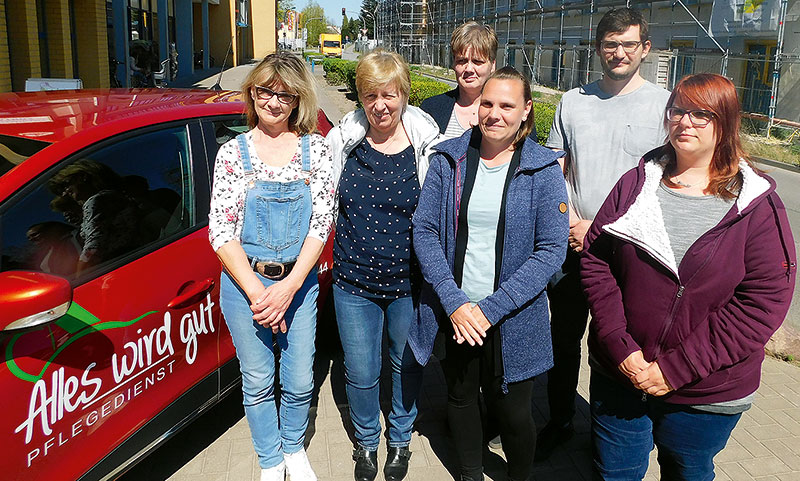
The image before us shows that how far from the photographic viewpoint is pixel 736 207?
1.92 m

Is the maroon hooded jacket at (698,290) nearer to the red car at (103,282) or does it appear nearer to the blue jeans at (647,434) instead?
the blue jeans at (647,434)

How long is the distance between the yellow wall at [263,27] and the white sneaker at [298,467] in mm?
53262

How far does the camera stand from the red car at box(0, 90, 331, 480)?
1.96m

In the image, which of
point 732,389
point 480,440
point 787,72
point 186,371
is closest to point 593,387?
point 732,389

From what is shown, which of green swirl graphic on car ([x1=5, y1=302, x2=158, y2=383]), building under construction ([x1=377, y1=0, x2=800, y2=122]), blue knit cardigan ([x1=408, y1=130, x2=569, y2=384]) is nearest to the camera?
green swirl graphic on car ([x1=5, y1=302, x2=158, y2=383])

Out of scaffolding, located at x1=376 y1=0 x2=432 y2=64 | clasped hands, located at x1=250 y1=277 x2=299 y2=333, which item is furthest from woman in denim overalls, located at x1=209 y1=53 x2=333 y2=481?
scaffolding, located at x1=376 y1=0 x2=432 y2=64

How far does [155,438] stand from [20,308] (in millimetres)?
979

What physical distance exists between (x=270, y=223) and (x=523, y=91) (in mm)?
1111

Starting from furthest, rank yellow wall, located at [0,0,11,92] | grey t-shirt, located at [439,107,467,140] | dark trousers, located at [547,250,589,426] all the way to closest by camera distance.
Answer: yellow wall, located at [0,0,11,92], grey t-shirt, located at [439,107,467,140], dark trousers, located at [547,250,589,426]

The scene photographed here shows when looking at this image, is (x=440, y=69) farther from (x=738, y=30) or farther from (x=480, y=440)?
(x=480, y=440)

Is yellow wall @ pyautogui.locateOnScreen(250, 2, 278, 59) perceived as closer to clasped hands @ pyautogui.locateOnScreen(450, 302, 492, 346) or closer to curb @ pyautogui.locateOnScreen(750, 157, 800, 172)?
curb @ pyautogui.locateOnScreen(750, 157, 800, 172)

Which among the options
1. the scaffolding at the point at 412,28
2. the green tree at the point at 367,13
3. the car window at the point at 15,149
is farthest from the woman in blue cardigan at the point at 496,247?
the green tree at the point at 367,13

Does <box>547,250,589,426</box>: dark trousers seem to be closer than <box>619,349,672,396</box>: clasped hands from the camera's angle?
No

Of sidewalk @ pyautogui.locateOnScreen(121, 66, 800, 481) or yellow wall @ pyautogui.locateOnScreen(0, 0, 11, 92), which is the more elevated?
yellow wall @ pyautogui.locateOnScreen(0, 0, 11, 92)
